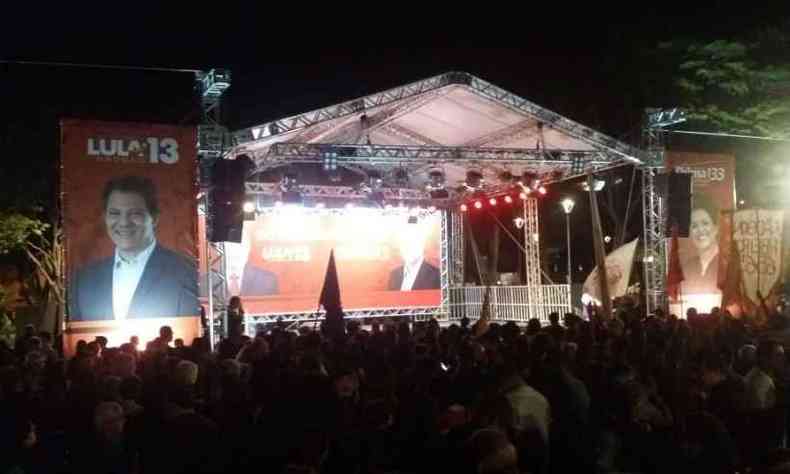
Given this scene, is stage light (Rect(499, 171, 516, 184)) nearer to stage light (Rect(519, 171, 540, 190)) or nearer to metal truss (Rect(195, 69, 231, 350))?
stage light (Rect(519, 171, 540, 190))

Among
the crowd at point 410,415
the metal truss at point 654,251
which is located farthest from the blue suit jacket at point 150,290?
the metal truss at point 654,251

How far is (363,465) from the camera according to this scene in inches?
193

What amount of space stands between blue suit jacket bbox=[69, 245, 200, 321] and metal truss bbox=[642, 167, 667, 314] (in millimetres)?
8569

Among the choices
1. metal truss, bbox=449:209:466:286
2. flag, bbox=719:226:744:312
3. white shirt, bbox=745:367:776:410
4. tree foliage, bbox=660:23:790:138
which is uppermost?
tree foliage, bbox=660:23:790:138

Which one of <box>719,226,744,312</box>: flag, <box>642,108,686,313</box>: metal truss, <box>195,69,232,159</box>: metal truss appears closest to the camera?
<box>719,226,744,312</box>: flag

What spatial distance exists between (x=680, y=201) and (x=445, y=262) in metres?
9.61

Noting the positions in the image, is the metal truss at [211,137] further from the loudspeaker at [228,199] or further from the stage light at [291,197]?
the stage light at [291,197]

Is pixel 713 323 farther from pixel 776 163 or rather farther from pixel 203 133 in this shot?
pixel 776 163

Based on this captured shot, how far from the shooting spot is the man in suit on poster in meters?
22.6

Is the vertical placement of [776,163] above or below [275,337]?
above

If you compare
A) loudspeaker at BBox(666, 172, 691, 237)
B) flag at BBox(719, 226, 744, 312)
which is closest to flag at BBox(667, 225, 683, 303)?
loudspeaker at BBox(666, 172, 691, 237)

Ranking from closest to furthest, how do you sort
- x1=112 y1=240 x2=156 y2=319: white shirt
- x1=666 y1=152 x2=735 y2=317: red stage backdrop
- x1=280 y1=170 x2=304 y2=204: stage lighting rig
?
1. x1=112 y1=240 x2=156 y2=319: white shirt
2. x1=666 y1=152 x2=735 y2=317: red stage backdrop
3. x1=280 y1=170 x2=304 y2=204: stage lighting rig

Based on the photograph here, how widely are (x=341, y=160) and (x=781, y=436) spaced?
9217mm

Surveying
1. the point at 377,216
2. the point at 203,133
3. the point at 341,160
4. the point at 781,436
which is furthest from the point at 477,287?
the point at 781,436
